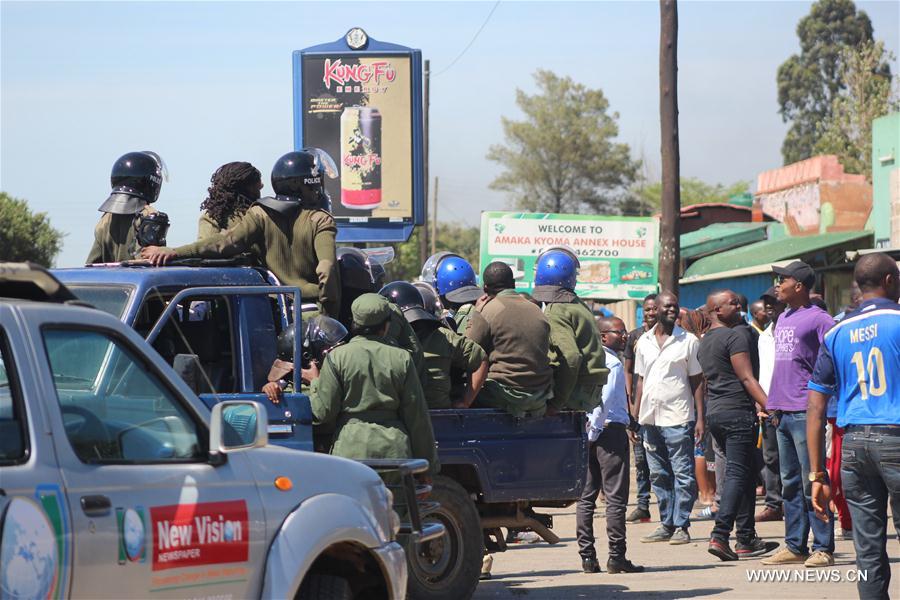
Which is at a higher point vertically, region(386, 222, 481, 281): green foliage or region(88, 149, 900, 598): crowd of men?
region(386, 222, 481, 281): green foliage

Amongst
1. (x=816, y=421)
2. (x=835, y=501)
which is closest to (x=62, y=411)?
(x=816, y=421)

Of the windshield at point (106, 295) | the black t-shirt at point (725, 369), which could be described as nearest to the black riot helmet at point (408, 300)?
the windshield at point (106, 295)

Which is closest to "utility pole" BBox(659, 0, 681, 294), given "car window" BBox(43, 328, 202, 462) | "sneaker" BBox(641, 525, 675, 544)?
"sneaker" BBox(641, 525, 675, 544)

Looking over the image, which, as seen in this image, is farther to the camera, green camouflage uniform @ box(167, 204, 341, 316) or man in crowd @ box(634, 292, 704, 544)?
man in crowd @ box(634, 292, 704, 544)

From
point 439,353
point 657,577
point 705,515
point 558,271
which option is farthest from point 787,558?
point 705,515

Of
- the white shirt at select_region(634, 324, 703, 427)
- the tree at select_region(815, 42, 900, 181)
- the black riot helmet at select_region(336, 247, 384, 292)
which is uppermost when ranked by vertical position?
the tree at select_region(815, 42, 900, 181)

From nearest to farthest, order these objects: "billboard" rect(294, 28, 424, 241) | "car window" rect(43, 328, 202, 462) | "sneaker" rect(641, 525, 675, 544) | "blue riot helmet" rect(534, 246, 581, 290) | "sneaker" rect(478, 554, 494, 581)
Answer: "car window" rect(43, 328, 202, 462), "blue riot helmet" rect(534, 246, 581, 290), "sneaker" rect(478, 554, 494, 581), "sneaker" rect(641, 525, 675, 544), "billboard" rect(294, 28, 424, 241)

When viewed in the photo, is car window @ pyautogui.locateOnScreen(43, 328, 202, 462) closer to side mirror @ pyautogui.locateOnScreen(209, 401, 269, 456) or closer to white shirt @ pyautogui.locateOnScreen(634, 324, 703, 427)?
side mirror @ pyautogui.locateOnScreen(209, 401, 269, 456)

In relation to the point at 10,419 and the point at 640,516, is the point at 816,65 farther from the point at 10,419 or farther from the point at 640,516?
the point at 10,419

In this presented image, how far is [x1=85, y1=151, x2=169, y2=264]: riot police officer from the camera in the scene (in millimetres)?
8477

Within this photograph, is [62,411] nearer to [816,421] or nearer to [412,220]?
[816,421]

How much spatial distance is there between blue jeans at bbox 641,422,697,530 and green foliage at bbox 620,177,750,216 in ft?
211

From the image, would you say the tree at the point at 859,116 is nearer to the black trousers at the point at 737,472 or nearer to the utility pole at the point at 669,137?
the utility pole at the point at 669,137

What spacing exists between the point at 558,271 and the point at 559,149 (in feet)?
228
